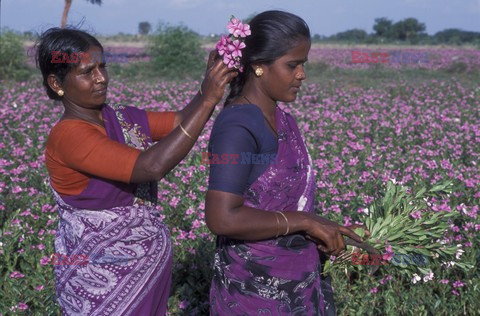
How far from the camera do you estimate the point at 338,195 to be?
17.1 ft

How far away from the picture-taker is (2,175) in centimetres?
586

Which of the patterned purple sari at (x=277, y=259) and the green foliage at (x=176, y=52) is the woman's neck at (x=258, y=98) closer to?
the patterned purple sari at (x=277, y=259)

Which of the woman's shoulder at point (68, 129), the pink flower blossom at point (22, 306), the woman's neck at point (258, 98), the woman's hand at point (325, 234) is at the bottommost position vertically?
the pink flower blossom at point (22, 306)

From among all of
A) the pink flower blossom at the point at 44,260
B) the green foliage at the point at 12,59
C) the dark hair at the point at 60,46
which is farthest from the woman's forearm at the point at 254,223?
the green foliage at the point at 12,59

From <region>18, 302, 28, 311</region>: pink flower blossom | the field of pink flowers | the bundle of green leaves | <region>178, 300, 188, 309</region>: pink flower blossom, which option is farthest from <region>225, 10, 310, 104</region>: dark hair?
<region>18, 302, 28, 311</region>: pink flower blossom

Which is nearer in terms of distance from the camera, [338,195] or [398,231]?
[398,231]

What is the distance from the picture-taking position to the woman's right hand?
184 centimetres

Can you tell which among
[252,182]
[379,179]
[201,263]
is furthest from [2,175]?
[252,182]

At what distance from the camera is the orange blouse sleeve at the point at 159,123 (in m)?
2.49

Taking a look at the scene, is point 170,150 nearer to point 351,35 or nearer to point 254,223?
point 254,223

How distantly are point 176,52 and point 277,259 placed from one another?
698 inches

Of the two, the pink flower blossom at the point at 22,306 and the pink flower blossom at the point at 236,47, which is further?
the pink flower blossom at the point at 22,306

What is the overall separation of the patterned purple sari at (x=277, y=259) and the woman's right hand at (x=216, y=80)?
30 cm

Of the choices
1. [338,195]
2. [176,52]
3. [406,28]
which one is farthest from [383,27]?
[338,195]
